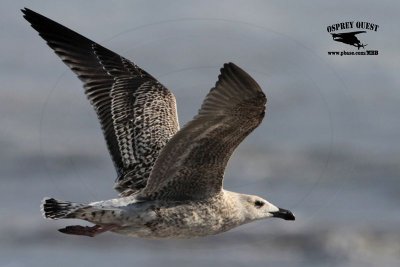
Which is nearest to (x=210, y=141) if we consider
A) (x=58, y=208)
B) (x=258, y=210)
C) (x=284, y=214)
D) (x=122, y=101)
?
(x=258, y=210)

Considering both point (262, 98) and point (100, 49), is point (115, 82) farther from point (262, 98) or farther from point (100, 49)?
point (262, 98)

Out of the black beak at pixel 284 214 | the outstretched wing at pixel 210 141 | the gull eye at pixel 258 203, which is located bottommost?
the black beak at pixel 284 214

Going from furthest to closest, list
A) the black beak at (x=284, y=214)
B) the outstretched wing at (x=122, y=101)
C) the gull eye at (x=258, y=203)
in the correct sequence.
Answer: the outstretched wing at (x=122, y=101)
the black beak at (x=284, y=214)
the gull eye at (x=258, y=203)

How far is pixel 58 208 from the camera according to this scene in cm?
2014

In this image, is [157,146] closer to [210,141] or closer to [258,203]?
[258,203]

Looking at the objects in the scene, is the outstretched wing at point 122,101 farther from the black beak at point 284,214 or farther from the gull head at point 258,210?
the black beak at point 284,214

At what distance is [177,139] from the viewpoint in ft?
60.8

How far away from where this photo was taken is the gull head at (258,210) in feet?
68.7

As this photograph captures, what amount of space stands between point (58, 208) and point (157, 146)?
111 inches

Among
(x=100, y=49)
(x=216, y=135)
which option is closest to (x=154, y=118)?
(x=100, y=49)

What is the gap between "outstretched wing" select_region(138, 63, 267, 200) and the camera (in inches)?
701

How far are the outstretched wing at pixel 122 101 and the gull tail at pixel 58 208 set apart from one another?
1.39m

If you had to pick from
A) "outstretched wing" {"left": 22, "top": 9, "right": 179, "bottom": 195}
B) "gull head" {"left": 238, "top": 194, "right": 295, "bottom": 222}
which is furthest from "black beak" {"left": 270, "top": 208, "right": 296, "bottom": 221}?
"outstretched wing" {"left": 22, "top": 9, "right": 179, "bottom": 195}

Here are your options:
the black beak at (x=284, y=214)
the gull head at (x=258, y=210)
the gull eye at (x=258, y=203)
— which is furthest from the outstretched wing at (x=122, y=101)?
the black beak at (x=284, y=214)
